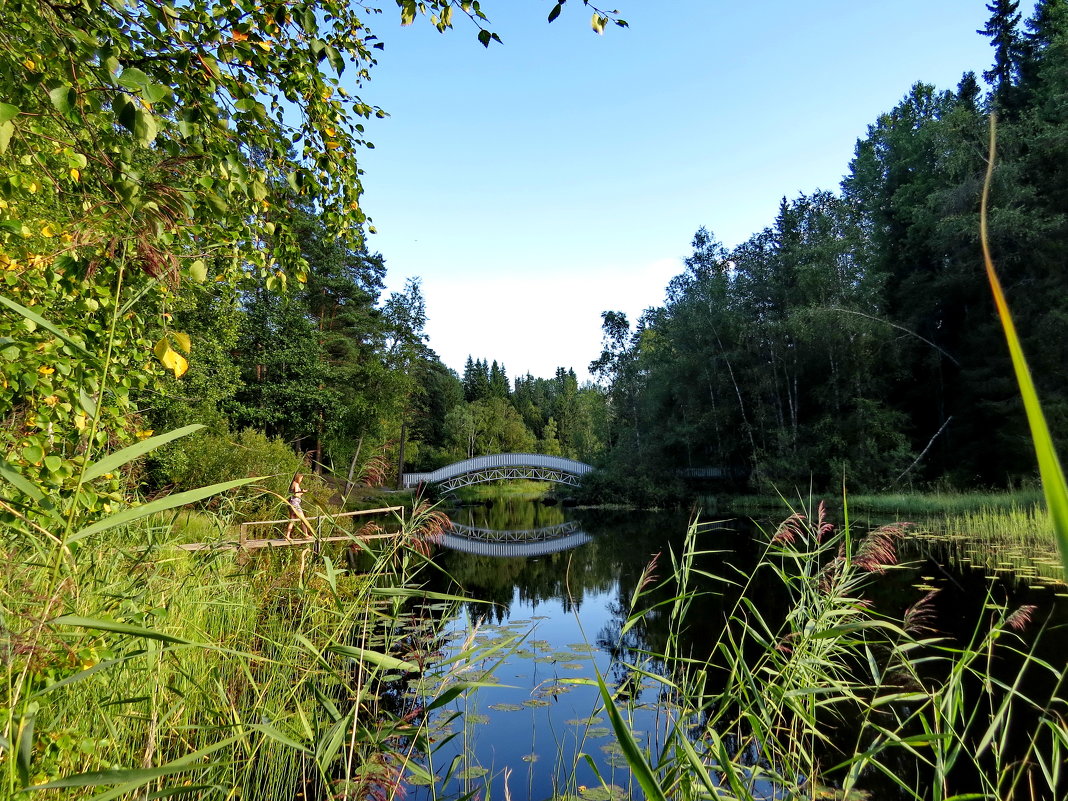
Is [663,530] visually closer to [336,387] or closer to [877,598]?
[877,598]

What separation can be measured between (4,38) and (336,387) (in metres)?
22.7

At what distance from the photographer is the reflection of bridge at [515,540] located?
52.1 feet

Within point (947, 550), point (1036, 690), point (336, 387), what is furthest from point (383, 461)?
point (336, 387)

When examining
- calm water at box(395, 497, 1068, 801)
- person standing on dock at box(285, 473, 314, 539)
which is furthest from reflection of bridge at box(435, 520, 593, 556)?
person standing on dock at box(285, 473, 314, 539)

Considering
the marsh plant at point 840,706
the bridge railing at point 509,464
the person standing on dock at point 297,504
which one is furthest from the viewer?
the bridge railing at point 509,464

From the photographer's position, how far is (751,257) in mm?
22953

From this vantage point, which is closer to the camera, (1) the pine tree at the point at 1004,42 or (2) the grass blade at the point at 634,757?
(2) the grass blade at the point at 634,757

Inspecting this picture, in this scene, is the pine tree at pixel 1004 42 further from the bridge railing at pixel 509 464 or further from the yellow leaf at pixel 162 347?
the yellow leaf at pixel 162 347

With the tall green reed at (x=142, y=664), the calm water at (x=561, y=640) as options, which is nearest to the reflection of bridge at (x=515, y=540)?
the calm water at (x=561, y=640)

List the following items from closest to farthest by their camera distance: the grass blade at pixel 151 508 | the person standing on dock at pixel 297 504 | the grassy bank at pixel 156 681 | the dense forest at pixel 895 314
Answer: the grass blade at pixel 151 508 → the grassy bank at pixel 156 681 → the person standing on dock at pixel 297 504 → the dense forest at pixel 895 314

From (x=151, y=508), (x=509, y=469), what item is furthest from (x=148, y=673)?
(x=509, y=469)

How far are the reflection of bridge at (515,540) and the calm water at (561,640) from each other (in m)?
0.10

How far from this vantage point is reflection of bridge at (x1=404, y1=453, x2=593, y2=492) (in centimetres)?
2927

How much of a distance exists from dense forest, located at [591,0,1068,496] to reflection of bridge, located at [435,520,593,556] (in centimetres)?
578
